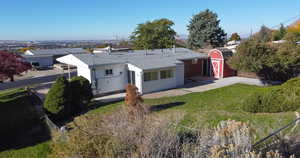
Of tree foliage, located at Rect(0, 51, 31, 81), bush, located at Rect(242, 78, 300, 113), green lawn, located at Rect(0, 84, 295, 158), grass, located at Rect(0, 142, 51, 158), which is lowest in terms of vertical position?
grass, located at Rect(0, 142, 51, 158)

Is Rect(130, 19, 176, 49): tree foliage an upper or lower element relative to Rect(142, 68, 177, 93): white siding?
upper

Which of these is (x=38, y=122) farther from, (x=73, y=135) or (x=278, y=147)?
(x=278, y=147)

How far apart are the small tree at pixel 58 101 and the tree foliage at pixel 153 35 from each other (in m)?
27.6

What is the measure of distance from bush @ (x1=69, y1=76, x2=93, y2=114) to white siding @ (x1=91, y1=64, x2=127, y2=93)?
2213 mm

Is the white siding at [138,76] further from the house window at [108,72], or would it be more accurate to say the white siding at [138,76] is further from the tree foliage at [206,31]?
the tree foliage at [206,31]

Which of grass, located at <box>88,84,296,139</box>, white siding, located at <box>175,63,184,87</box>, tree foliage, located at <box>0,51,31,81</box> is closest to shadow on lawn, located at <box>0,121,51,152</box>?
grass, located at <box>88,84,296,139</box>

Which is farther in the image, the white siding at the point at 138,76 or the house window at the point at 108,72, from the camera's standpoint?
the house window at the point at 108,72

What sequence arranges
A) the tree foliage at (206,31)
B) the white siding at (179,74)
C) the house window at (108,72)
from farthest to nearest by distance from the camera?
the tree foliage at (206,31) → the white siding at (179,74) → the house window at (108,72)

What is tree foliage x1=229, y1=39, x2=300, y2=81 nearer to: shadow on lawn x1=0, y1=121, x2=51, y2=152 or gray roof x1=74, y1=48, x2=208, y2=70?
gray roof x1=74, y1=48, x2=208, y2=70

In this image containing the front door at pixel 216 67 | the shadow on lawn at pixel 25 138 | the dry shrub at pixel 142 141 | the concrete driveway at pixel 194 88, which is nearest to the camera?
the dry shrub at pixel 142 141

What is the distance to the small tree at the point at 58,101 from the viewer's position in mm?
12055

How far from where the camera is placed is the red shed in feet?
70.7

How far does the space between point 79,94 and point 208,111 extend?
781cm

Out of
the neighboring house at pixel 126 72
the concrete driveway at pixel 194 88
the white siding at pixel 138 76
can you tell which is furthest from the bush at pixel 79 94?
the white siding at pixel 138 76
